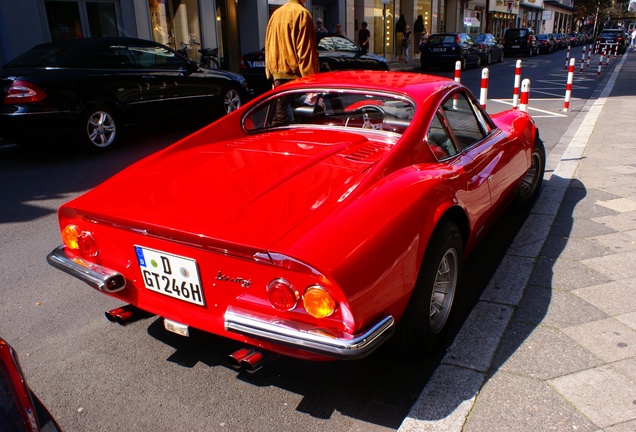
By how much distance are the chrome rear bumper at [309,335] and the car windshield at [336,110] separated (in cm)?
155

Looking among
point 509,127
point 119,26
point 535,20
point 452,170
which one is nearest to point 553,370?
point 452,170

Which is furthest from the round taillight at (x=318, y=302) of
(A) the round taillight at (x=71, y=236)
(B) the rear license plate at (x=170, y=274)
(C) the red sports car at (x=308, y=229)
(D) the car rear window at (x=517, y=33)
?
(D) the car rear window at (x=517, y=33)

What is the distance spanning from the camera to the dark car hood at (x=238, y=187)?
2.28 metres

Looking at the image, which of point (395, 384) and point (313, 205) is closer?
point (313, 205)

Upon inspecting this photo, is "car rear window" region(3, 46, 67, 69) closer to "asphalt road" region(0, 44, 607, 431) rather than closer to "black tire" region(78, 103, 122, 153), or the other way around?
"black tire" region(78, 103, 122, 153)

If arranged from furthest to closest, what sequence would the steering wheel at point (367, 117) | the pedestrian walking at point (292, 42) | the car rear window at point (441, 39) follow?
the car rear window at point (441, 39) → the pedestrian walking at point (292, 42) → the steering wheel at point (367, 117)

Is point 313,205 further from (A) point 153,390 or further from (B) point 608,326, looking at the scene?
(B) point 608,326

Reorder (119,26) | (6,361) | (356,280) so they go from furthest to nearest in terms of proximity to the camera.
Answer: (119,26) → (356,280) → (6,361)

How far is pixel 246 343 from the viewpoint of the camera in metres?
2.32

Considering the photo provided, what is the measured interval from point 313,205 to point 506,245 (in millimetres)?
2363

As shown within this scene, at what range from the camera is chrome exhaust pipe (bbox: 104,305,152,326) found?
8.60ft

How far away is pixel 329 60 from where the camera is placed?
1345 centimetres

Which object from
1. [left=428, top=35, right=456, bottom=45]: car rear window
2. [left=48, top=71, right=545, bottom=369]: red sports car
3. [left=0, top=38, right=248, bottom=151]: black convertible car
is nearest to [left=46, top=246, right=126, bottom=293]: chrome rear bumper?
[left=48, top=71, right=545, bottom=369]: red sports car

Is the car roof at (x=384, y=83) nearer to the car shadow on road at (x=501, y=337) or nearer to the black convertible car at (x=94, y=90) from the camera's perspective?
the car shadow on road at (x=501, y=337)
